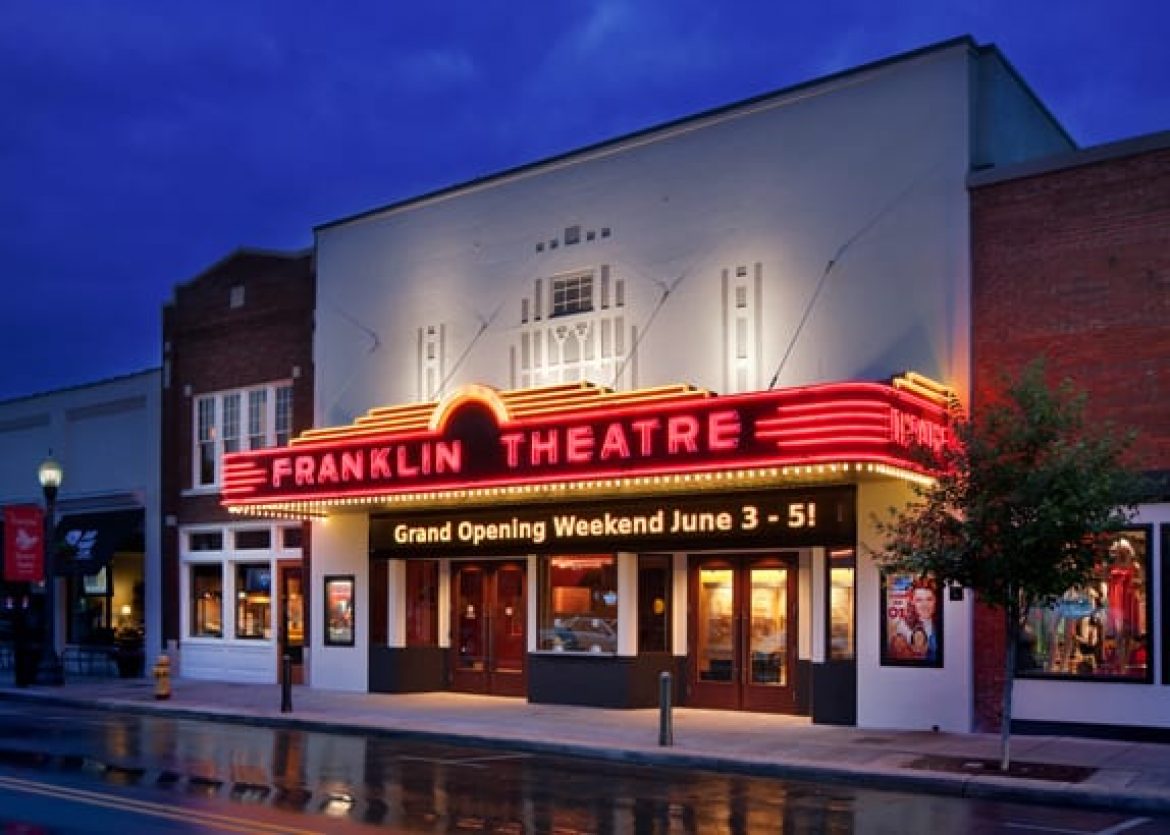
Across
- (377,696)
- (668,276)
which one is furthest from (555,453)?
(377,696)

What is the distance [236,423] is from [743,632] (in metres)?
13.3

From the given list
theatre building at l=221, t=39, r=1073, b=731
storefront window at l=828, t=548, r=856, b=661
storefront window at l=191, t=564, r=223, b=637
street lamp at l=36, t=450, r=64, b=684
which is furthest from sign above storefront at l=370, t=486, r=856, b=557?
street lamp at l=36, t=450, r=64, b=684

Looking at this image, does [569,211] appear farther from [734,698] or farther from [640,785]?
[640,785]

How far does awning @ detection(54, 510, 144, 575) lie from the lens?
31328 millimetres

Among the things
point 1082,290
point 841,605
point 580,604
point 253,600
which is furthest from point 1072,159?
point 253,600

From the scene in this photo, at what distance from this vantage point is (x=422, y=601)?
25844 millimetres

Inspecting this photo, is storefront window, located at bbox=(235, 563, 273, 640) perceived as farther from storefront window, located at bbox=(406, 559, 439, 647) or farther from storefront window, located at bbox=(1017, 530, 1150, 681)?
storefront window, located at bbox=(1017, 530, 1150, 681)

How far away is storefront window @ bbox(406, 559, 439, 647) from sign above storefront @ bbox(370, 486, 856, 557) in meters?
0.90

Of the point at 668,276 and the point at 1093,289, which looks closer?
the point at 1093,289

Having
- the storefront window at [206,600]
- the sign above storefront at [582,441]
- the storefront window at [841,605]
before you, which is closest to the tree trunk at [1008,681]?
the sign above storefront at [582,441]

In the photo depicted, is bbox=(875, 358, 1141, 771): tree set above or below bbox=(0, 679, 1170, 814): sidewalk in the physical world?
above

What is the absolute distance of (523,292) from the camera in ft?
79.9

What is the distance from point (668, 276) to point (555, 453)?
3880 mm

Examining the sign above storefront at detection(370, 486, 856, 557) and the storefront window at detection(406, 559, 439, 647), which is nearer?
the sign above storefront at detection(370, 486, 856, 557)
